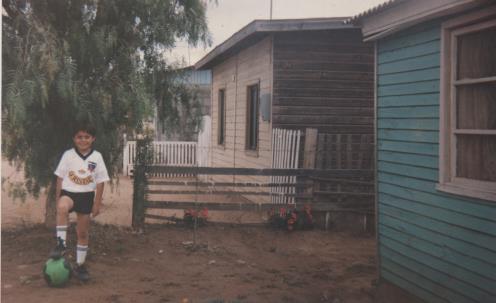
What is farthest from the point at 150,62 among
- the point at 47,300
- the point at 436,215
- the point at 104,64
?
the point at 436,215

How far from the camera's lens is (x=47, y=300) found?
5445 millimetres

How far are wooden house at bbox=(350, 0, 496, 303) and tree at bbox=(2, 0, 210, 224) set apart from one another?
9.63 ft

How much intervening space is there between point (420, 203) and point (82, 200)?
3.39m

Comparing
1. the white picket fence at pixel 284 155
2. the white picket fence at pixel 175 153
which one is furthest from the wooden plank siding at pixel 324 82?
the white picket fence at pixel 175 153

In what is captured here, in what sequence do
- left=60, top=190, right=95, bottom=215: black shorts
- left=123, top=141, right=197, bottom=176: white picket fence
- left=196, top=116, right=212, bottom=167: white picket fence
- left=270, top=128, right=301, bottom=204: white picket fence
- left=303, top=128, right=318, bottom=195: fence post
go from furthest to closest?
1. left=123, top=141, right=197, bottom=176: white picket fence
2. left=196, top=116, right=212, bottom=167: white picket fence
3. left=270, top=128, right=301, bottom=204: white picket fence
4. left=303, top=128, right=318, bottom=195: fence post
5. left=60, top=190, right=95, bottom=215: black shorts

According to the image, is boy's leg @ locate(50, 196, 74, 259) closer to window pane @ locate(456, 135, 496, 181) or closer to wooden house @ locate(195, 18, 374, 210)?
window pane @ locate(456, 135, 496, 181)

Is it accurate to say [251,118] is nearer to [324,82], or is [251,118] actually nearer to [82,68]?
[324,82]

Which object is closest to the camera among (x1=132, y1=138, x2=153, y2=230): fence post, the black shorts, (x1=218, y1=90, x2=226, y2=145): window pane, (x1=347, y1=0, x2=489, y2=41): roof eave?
(x1=347, y1=0, x2=489, y2=41): roof eave

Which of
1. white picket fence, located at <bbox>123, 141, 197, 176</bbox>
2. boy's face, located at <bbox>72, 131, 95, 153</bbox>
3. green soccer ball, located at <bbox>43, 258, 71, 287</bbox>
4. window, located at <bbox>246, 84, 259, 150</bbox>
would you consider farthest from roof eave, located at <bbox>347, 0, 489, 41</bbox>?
white picket fence, located at <bbox>123, 141, 197, 176</bbox>

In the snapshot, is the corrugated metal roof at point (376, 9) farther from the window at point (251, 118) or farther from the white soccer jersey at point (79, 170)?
the window at point (251, 118)

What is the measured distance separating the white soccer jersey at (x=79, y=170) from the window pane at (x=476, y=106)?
3441 mm

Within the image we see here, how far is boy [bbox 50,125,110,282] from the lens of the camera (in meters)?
5.66

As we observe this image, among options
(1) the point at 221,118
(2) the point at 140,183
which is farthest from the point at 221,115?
(2) the point at 140,183

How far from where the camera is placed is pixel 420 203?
211 inches
